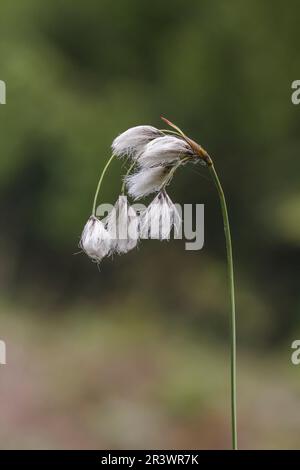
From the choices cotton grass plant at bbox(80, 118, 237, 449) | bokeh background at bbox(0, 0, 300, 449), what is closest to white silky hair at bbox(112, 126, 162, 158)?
cotton grass plant at bbox(80, 118, 237, 449)

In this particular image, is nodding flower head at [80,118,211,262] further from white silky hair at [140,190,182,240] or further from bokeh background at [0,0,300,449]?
bokeh background at [0,0,300,449]

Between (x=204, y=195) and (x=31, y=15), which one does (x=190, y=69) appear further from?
(x=31, y=15)

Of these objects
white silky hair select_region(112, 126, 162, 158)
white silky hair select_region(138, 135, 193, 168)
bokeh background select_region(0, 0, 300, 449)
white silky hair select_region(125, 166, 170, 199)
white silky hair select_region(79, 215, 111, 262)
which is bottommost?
white silky hair select_region(79, 215, 111, 262)

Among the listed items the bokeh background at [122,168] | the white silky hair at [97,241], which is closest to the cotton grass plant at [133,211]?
the white silky hair at [97,241]

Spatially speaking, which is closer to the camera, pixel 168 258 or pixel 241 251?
pixel 241 251

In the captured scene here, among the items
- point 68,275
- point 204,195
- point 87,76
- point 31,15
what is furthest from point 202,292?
point 31,15

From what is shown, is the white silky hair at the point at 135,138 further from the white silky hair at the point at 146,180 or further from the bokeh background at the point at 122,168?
the bokeh background at the point at 122,168
